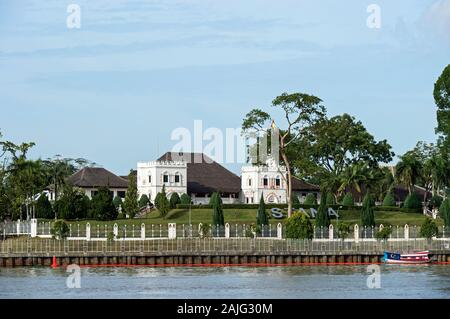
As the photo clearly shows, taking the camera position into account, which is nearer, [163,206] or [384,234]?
[384,234]

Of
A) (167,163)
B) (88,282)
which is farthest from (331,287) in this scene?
(167,163)

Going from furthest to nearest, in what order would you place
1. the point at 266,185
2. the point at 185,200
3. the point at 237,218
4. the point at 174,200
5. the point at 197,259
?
the point at 266,185 < the point at 185,200 < the point at 174,200 < the point at 237,218 < the point at 197,259

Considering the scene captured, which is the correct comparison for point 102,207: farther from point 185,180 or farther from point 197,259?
point 185,180

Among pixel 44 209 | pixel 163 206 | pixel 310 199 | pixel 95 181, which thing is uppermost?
pixel 95 181

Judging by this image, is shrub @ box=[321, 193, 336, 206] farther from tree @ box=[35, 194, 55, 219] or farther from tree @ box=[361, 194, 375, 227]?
tree @ box=[35, 194, 55, 219]

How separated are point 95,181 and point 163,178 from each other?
8.20 metres

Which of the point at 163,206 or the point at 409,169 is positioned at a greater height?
the point at 409,169

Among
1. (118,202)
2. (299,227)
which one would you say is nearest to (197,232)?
(299,227)

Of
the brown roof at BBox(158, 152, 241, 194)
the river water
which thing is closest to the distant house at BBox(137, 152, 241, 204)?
the brown roof at BBox(158, 152, 241, 194)

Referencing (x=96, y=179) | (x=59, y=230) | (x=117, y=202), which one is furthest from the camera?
(x=96, y=179)

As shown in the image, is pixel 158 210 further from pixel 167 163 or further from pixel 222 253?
pixel 222 253

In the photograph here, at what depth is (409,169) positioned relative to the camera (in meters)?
148

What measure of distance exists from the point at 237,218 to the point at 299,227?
2430 cm
